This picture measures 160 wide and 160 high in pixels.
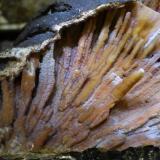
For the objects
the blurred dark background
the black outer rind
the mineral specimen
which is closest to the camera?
the mineral specimen

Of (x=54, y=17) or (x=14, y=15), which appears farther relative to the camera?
(x=14, y=15)

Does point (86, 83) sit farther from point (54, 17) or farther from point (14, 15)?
point (14, 15)

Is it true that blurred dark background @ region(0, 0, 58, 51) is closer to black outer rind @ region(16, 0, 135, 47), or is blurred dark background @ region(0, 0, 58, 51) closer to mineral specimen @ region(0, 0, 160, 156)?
black outer rind @ region(16, 0, 135, 47)

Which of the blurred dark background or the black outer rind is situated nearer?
the black outer rind

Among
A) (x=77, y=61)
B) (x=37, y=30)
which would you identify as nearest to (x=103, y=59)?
(x=77, y=61)

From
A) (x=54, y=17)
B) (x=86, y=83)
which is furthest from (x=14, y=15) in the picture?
(x=86, y=83)

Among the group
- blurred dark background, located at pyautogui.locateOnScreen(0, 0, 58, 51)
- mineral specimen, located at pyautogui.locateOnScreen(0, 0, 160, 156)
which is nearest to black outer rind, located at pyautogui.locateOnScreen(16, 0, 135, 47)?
mineral specimen, located at pyautogui.locateOnScreen(0, 0, 160, 156)

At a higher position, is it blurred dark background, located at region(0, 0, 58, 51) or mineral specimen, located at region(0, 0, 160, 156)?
mineral specimen, located at region(0, 0, 160, 156)

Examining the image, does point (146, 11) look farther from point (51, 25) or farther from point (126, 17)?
point (51, 25)

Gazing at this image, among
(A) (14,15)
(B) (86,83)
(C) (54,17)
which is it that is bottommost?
(A) (14,15)
